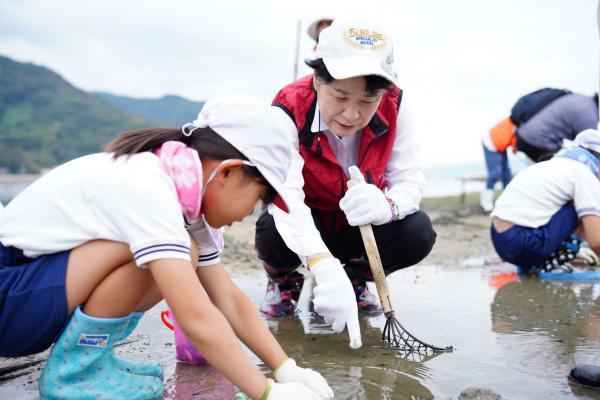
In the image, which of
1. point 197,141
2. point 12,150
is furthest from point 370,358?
point 12,150

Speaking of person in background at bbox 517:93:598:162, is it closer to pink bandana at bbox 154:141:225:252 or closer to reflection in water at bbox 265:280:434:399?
reflection in water at bbox 265:280:434:399

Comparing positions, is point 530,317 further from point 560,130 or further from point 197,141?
point 560,130

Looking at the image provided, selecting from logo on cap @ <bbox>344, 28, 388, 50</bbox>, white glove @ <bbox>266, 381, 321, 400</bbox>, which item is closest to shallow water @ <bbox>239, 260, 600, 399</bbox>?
white glove @ <bbox>266, 381, 321, 400</bbox>

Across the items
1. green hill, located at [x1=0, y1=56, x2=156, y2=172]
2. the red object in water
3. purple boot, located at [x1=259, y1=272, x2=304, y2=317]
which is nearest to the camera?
the red object in water

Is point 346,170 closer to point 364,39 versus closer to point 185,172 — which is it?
point 364,39

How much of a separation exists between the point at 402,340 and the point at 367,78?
3.90 ft

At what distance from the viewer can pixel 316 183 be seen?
295 cm

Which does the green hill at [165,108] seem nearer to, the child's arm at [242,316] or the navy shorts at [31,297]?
A: the child's arm at [242,316]

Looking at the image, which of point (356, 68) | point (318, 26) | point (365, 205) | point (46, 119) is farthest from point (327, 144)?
point (46, 119)

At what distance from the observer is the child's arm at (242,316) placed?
1952 mm

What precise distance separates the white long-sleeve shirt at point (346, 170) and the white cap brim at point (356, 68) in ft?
1.16

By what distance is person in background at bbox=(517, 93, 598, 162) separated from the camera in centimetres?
675

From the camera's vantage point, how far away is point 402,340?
2604mm

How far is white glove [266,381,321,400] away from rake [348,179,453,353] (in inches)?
33.2
